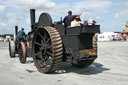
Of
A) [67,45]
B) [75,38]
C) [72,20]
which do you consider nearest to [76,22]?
[72,20]

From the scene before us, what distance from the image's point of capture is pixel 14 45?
33.2 ft

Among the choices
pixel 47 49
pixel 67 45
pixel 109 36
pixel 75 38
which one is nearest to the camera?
pixel 75 38

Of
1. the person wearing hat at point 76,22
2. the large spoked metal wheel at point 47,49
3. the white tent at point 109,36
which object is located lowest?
the white tent at point 109,36

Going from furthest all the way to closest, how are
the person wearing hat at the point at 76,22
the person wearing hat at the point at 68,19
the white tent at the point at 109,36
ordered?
the white tent at the point at 109,36 → the person wearing hat at the point at 68,19 → the person wearing hat at the point at 76,22

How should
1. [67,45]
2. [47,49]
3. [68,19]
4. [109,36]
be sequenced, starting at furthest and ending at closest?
[109,36] → [68,19] → [47,49] → [67,45]

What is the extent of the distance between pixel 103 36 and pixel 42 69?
143 feet

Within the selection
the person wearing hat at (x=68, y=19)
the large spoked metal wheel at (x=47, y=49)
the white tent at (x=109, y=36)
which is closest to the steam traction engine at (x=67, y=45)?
the large spoked metal wheel at (x=47, y=49)

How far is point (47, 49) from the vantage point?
18.6ft

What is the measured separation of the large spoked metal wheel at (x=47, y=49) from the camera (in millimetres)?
4980

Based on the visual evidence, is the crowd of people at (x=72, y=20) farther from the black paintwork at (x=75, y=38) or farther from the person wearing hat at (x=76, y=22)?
the black paintwork at (x=75, y=38)

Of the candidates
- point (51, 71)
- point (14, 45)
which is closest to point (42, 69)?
point (51, 71)

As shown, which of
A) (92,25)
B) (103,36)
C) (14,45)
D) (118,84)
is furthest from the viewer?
(103,36)

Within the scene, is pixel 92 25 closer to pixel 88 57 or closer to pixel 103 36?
pixel 88 57

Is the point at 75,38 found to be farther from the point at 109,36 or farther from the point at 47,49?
the point at 109,36
